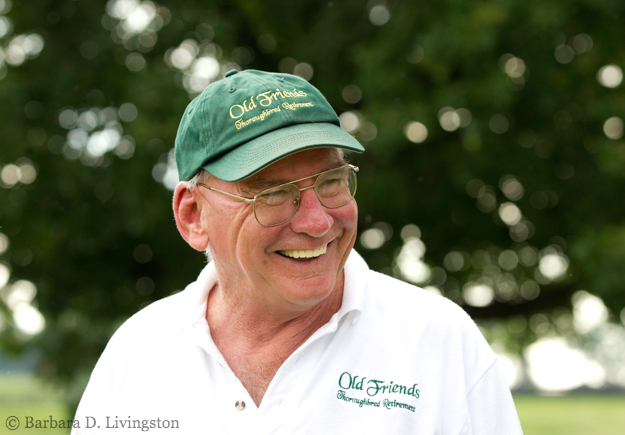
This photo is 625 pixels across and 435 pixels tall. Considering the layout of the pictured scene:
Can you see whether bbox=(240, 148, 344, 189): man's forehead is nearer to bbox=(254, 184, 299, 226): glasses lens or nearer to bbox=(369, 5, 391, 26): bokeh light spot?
bbox=(254, 184, 299, 226): glasses lens

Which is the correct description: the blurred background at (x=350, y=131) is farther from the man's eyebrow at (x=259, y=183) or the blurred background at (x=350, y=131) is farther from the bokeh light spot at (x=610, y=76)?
the man's eyebrow at (x=259, y=183)

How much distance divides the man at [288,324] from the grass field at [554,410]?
15.0 meters

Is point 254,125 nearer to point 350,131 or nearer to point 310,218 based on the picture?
point 310,218

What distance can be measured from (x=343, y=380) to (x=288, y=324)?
269 millimetres

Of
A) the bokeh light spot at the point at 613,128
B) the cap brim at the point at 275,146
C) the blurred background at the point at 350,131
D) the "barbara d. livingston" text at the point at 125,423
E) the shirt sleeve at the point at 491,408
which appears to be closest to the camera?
the cap brim at the point at 275,146

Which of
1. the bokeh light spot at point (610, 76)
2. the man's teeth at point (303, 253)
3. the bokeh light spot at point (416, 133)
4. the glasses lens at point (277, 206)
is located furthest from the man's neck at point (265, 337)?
the bokeh light spot at point (610, 76)

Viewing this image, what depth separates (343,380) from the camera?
1951 mm

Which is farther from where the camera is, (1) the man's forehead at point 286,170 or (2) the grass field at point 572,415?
(2) the grass field at point 572,415

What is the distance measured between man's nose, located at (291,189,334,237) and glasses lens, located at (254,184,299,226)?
0.02 metres

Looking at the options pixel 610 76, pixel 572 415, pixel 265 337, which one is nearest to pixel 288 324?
pixel 265 337

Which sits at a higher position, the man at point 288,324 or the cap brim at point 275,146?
the cap brim at point 275,146

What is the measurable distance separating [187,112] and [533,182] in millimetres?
5507

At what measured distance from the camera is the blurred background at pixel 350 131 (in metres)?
6.12

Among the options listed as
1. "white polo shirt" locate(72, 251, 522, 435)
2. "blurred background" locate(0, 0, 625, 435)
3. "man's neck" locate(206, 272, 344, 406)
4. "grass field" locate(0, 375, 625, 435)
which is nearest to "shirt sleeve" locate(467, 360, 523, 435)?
"white polo shirt" locate(72, 251, 522, 435)
